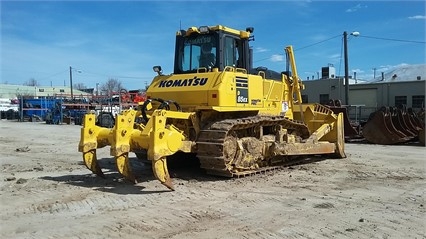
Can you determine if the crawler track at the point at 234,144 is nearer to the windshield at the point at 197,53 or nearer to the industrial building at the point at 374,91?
the windshield at the point at 197,53

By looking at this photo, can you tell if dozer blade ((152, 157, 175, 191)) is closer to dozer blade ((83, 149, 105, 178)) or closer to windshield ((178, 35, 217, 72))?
dozer blade ((83, 149, 105, 178))

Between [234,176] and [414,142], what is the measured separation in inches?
Result: 427

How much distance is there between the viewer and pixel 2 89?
90.6 metres

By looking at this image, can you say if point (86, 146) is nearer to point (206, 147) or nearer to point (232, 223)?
point (206, 147)

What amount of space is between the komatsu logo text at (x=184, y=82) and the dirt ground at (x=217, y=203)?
191 centimetres

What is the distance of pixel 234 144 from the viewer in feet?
27.2

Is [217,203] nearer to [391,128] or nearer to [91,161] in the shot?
[91,161]

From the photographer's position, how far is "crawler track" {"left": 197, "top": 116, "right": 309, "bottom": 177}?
778cm

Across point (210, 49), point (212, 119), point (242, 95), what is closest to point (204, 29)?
point (210, 49)

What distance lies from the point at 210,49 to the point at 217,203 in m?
3.84

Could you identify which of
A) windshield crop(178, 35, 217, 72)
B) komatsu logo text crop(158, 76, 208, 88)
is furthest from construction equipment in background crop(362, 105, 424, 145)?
komatsu logo text crop(158, 76, 208, 88)

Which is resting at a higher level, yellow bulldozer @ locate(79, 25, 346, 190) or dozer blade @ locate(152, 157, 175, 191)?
yellow bulldozer @ locate(79, 25, 346, 190)

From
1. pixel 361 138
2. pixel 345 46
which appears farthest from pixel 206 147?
pixel 345 46

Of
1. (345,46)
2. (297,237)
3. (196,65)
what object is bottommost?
(297,237)
